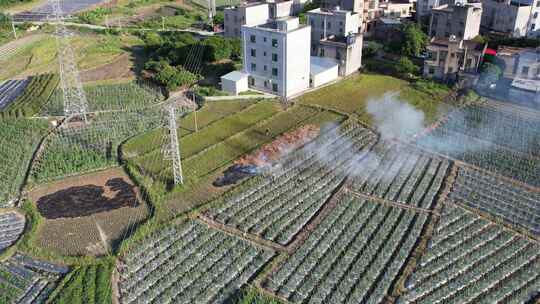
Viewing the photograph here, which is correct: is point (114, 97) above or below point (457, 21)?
below

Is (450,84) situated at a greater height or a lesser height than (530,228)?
greater

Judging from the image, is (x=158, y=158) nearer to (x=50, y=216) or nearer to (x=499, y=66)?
(x=50, y=216)

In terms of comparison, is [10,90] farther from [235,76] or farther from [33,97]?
[235,76]

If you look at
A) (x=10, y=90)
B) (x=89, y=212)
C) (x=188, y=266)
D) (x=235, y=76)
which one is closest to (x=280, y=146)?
(x=235, y=76)

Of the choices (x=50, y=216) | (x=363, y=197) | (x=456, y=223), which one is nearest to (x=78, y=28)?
(x=50, y=216)

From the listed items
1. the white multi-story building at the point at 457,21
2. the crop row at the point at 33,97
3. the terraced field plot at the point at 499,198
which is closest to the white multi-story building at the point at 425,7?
the white multi-story building at the point at 457,21

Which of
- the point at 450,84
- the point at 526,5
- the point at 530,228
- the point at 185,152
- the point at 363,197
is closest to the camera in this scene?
the point at 530,228

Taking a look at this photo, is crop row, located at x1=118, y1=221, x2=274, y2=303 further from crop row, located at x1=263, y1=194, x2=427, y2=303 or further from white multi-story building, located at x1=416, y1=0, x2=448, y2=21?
white multi-story building, located at x1=416, y1=0, x2=448, y2=21
